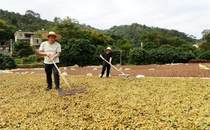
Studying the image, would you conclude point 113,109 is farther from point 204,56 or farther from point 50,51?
point 204,56

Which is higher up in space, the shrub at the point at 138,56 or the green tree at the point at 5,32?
the green tree at the point at 5,32

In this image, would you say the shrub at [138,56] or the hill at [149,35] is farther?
the hill at [149,35]

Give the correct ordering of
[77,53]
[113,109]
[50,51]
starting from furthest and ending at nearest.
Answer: [77,53] → [50,51] → [113,109]

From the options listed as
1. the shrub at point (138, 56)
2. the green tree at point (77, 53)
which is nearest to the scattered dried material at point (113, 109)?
the shrub at point (138, 56)

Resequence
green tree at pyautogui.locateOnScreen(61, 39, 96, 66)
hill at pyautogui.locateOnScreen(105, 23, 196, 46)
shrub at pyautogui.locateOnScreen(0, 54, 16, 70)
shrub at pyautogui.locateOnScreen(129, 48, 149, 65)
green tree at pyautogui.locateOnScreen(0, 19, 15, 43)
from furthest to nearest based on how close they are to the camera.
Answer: green tree at pyautogui.locateOnScreen(0, 19, 15, 43) → hill at pyautogui.locateOnScreen(105, 23, 196, 46) → green tree at pyautogui.locateOnScreen(61, 39, 96, 66) → shrub at pyautogui.locateOnScreen(129, 48, 149, 65) → shrub at pyautogui.locateOnScreen(0, 54, 16, 70)

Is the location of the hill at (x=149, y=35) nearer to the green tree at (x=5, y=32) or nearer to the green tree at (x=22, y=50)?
the green tree at (x=22, y=50)

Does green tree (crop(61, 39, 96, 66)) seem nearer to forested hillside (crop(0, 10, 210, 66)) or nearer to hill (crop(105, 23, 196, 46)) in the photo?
forested hillside (crop(0, 10, 210, 66))

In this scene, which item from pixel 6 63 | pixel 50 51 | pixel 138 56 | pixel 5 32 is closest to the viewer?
pixel 50 51

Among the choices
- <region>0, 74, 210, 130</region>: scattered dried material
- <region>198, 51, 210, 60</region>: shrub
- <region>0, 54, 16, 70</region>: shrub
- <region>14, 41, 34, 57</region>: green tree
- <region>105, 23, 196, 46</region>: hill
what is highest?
<region>105, 23, 196, 46</region>: hill

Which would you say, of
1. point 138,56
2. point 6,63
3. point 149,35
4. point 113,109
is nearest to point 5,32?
point 149,35

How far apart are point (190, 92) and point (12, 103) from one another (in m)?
4.37

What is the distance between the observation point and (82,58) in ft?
130

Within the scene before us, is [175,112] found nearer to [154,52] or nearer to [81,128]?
[81,128]

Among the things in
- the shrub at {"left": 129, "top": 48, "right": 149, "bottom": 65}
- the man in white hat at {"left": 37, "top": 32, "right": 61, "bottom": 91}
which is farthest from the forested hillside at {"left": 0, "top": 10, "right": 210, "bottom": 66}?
the man in white hat at {"left": 37, "top": 32, "right": 61, "bottom": 91}
